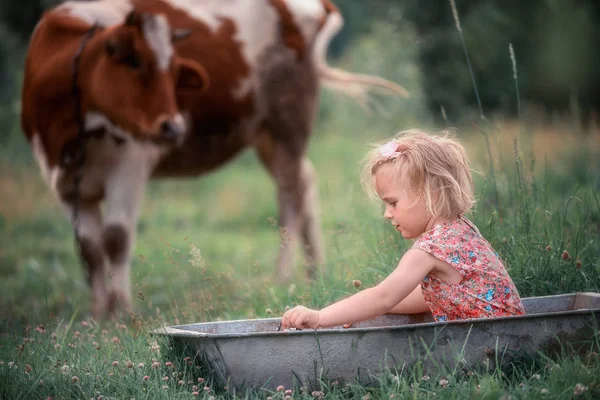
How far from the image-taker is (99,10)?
6.33m

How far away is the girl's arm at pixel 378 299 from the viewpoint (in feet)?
9.55

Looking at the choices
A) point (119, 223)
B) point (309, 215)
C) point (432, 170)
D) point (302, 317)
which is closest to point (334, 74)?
point (309, 215)

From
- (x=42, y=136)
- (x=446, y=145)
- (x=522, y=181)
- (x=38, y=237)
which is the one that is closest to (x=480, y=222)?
(x=522, y=181)

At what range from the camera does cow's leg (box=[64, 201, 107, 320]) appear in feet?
18.9

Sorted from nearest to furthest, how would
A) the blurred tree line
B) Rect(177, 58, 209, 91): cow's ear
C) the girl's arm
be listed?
the girl's arm, Rect(177, 58, 209, 91): cow's ear, the blurred tree line

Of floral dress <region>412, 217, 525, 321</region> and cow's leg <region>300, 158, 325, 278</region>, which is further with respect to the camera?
cow's leg <region>300, 158, 325, 278</region>

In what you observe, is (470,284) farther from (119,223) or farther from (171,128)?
(119,223)

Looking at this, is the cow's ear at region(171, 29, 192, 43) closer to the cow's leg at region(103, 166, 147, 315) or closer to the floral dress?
the cow's leg at region(103, 166, 147, 315)

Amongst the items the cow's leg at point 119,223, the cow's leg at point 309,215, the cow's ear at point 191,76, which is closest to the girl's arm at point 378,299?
the cow's leg at point 119,223

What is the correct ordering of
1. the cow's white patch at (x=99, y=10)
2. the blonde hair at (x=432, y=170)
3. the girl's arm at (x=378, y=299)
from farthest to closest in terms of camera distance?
the cow's white patch at (x=99, y=10) → the blonde hair at (x=432, y=170) → the girl's arm at (x=378, y=299)

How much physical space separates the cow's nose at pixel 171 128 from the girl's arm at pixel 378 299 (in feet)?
8.64

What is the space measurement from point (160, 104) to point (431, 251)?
2.93 meters

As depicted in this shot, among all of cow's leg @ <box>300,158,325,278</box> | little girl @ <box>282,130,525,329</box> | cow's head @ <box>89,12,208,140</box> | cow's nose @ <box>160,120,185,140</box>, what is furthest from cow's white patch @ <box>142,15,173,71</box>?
little girl @ <box>282,130,525,329</box>

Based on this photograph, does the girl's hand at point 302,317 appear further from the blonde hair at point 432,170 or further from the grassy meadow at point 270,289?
the blonde hair at point 432,170
